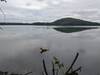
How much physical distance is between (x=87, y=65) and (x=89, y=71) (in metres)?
2.46

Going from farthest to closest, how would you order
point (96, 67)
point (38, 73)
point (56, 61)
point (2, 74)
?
point (96, 67) < point (38, 73) < point (2, 74) < point (56, 61)

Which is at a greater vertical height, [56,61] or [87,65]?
[56,61]

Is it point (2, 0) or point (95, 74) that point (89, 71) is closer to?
point (95, 74)

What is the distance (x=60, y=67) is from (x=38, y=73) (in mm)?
9727

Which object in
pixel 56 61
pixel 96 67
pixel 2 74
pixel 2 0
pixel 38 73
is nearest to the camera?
pixel 56 61

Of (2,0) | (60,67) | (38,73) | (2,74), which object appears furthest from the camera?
(38,73)

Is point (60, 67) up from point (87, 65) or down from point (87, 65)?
up

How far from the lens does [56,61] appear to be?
5016 millimetres

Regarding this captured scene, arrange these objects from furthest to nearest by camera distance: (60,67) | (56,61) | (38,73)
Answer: (38,73), (60,67), (56,61)

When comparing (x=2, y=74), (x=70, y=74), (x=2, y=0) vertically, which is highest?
(x=2, y=0)

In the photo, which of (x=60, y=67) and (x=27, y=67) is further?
(x=27, y=67)

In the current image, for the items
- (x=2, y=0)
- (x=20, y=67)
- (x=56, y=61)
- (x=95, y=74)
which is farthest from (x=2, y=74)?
(x=20, y=67)

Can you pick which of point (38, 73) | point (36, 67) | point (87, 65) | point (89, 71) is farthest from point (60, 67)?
point (87, 65)

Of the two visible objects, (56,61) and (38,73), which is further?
(38,73)
